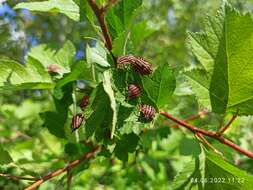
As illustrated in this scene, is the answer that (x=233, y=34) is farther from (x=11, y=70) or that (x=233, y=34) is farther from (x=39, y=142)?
(x=39, y=142)

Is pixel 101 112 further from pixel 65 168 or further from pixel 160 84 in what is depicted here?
pixel 65 168

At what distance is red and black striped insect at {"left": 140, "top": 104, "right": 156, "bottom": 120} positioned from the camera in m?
1.04

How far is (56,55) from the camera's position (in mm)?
1465

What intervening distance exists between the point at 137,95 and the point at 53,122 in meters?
0.56

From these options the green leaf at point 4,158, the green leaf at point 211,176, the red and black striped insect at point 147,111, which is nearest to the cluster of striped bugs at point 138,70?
the red and black striped insect at point 147,111

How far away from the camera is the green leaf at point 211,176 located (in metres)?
1.12

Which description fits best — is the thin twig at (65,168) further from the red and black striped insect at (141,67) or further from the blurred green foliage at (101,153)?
the red and black striped insect at (141,67)

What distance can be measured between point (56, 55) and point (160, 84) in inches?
19.7

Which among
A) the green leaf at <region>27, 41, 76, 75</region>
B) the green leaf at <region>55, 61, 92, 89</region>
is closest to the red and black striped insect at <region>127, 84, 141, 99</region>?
the green leaf at <region>55, 61, 92, 89</region>

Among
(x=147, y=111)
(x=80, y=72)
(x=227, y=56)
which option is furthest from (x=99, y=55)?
(x=227, y=56)

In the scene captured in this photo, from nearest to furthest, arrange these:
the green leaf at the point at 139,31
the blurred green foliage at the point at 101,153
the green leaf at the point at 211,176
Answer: the green leaf at the point at 211,176
the green leaf at the point at 139,31
the blurred green foliage at the point at 101,153

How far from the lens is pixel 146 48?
344 inches

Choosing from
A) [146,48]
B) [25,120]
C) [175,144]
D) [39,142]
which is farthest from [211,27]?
[146,48]

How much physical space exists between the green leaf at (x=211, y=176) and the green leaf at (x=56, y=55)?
49 cm
